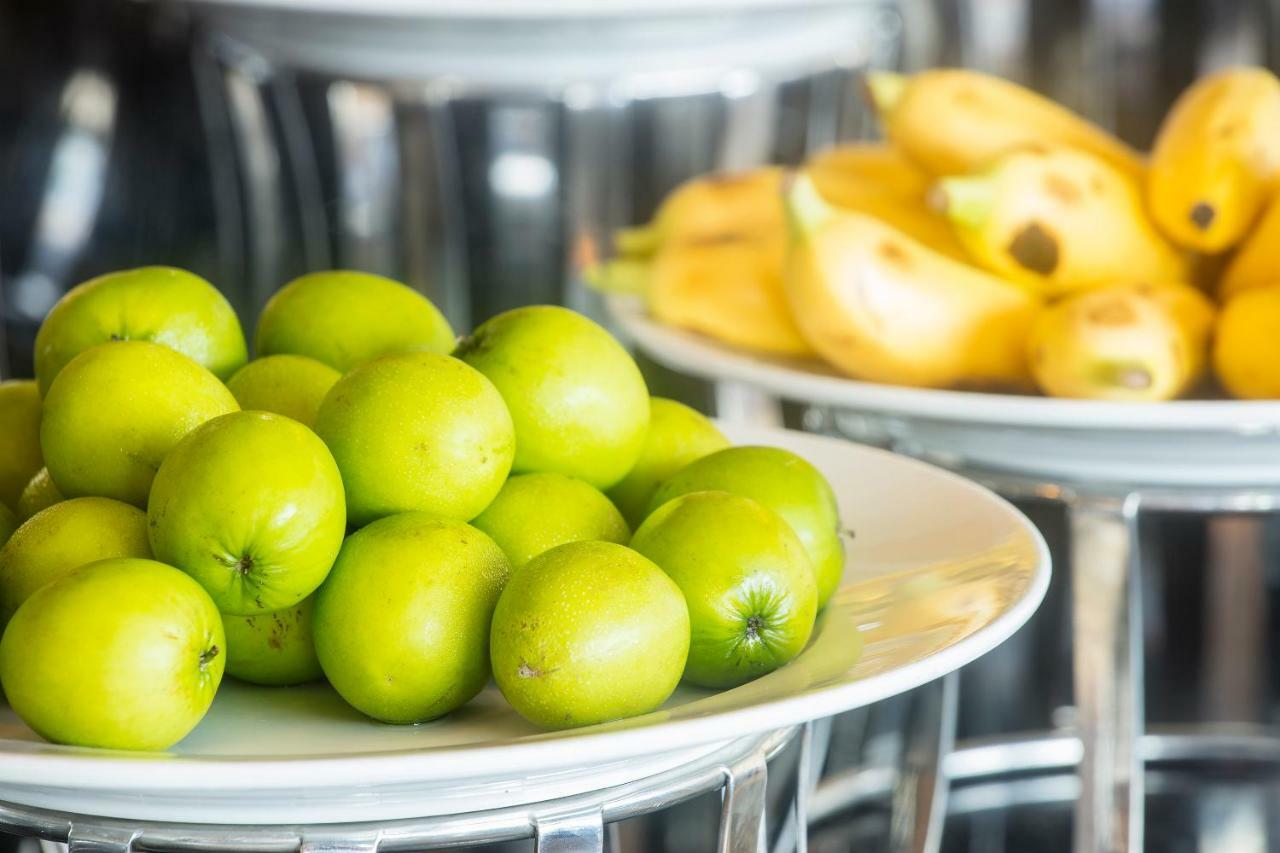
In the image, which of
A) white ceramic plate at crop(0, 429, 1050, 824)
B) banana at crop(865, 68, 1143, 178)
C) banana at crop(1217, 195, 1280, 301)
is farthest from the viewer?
banana at crop(865, 68, 1143, 178)

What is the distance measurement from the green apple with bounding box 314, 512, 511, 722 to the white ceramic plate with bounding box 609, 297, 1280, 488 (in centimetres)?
29

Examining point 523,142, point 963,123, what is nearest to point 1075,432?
point 963,123

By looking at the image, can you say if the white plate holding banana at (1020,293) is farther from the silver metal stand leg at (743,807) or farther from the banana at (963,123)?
the silver metal stand leg at (743,807)

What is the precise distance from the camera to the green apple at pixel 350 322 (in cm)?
48

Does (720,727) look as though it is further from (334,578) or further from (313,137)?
(313,137)

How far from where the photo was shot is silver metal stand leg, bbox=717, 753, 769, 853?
0.40 metres

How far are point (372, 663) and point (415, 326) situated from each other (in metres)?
0.15

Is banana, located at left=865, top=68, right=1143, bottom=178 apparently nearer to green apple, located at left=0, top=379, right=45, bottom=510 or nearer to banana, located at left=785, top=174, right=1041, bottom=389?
banana, located at left=785, top=174, right=1041, bottom=389

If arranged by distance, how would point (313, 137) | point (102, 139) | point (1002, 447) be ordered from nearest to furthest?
point (1002, 447) < point (313, 137) < point (102, 139)

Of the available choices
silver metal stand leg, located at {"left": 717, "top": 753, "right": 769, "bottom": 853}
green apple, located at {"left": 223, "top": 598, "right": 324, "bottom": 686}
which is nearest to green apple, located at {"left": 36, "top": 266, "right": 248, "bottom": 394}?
green apple, located at {"left": 223, "top": 598, "right": 324, "bottom": 686}

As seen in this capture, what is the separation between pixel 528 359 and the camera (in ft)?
1.49

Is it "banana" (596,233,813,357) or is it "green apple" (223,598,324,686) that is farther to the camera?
"banana" (596,233,813,357)

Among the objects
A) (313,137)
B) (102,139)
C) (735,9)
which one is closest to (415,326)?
(735,9)

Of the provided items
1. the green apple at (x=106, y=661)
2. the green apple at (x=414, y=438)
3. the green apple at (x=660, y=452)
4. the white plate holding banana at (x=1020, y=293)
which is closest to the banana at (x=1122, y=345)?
the white plate holding banana at (x=1020, y=293)
